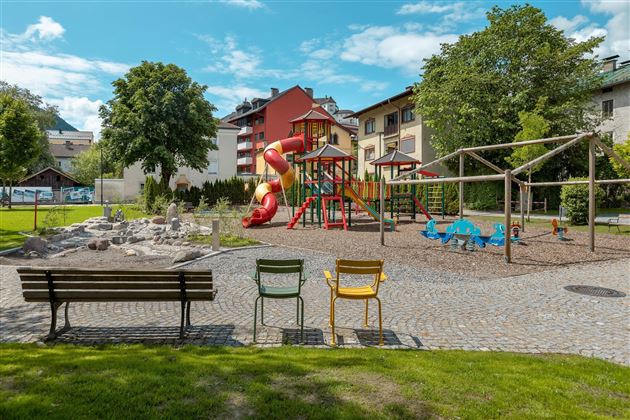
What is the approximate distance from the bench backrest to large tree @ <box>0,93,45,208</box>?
38.5 metres

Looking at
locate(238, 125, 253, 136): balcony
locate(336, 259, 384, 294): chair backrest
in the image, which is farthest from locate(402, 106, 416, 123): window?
locate(336, 259, 384, 294): chair backrest

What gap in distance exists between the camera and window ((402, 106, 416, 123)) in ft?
143

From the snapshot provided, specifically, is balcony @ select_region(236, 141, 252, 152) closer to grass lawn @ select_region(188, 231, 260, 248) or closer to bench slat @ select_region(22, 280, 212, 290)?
grass lawn @ select_region(188, 231, 260, 248)

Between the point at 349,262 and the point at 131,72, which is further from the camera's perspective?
the point at 131,72

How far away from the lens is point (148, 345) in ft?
17.7

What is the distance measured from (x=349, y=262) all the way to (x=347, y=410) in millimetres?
2442

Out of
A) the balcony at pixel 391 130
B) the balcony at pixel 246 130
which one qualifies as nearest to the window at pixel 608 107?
the balcony at pixel 391 130

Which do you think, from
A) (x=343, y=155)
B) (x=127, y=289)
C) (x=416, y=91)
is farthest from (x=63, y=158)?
(x=127, y=289)

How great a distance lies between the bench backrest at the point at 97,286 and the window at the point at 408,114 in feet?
134

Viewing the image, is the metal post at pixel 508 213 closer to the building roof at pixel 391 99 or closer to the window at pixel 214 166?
the building roof at pixel 391 99

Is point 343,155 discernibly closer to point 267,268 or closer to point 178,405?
point 267,268

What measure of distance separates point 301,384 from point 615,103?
45225 mm

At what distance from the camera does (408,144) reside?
144 ft

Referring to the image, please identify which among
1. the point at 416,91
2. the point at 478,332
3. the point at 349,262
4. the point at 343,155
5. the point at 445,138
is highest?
the point at 416,91
